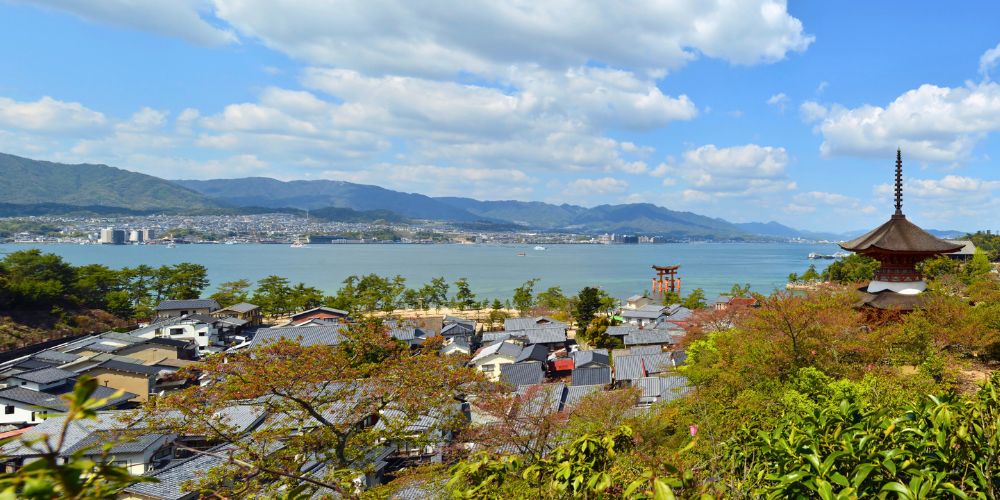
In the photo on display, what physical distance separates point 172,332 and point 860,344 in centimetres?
3173

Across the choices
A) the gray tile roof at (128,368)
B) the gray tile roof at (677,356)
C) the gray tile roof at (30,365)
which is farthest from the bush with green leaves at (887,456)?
the gray tile roof at (30,365)

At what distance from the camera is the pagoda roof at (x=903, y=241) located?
11688 millimetres

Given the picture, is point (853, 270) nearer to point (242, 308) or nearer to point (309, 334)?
point (309, 334)

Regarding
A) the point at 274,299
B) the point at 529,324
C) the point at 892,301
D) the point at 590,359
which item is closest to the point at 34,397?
the point at 590,359

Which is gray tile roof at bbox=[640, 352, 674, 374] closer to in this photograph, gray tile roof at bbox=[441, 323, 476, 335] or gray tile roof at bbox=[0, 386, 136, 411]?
gray tile roof at bbox=[441, 323, 476, 335]

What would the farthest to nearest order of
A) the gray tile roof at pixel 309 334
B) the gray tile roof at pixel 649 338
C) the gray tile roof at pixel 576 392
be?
the gray tile roof at pixel 649 338 < the gray tile roof at pixel 309 334 < the gray tile roof at pixel 576 392

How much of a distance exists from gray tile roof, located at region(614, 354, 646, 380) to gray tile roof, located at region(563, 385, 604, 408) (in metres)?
2.35

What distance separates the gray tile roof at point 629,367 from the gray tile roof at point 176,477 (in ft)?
42.4

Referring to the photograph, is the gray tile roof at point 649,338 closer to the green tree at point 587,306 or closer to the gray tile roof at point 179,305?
the green tree at point 587,306

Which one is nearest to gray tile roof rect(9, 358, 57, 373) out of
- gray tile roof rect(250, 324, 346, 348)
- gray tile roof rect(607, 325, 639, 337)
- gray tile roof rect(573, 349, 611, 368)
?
gray tile roof rect(250, 324, 346, 348)

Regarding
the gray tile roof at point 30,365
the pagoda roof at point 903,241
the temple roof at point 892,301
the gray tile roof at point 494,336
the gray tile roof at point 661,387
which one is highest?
the pagoda roof at point 903,241

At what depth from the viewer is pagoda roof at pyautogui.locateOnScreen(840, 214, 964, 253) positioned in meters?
11.7

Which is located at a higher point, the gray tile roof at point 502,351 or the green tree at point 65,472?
the green tree at point 65,472

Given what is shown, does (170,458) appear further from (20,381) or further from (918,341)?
(918,341)
